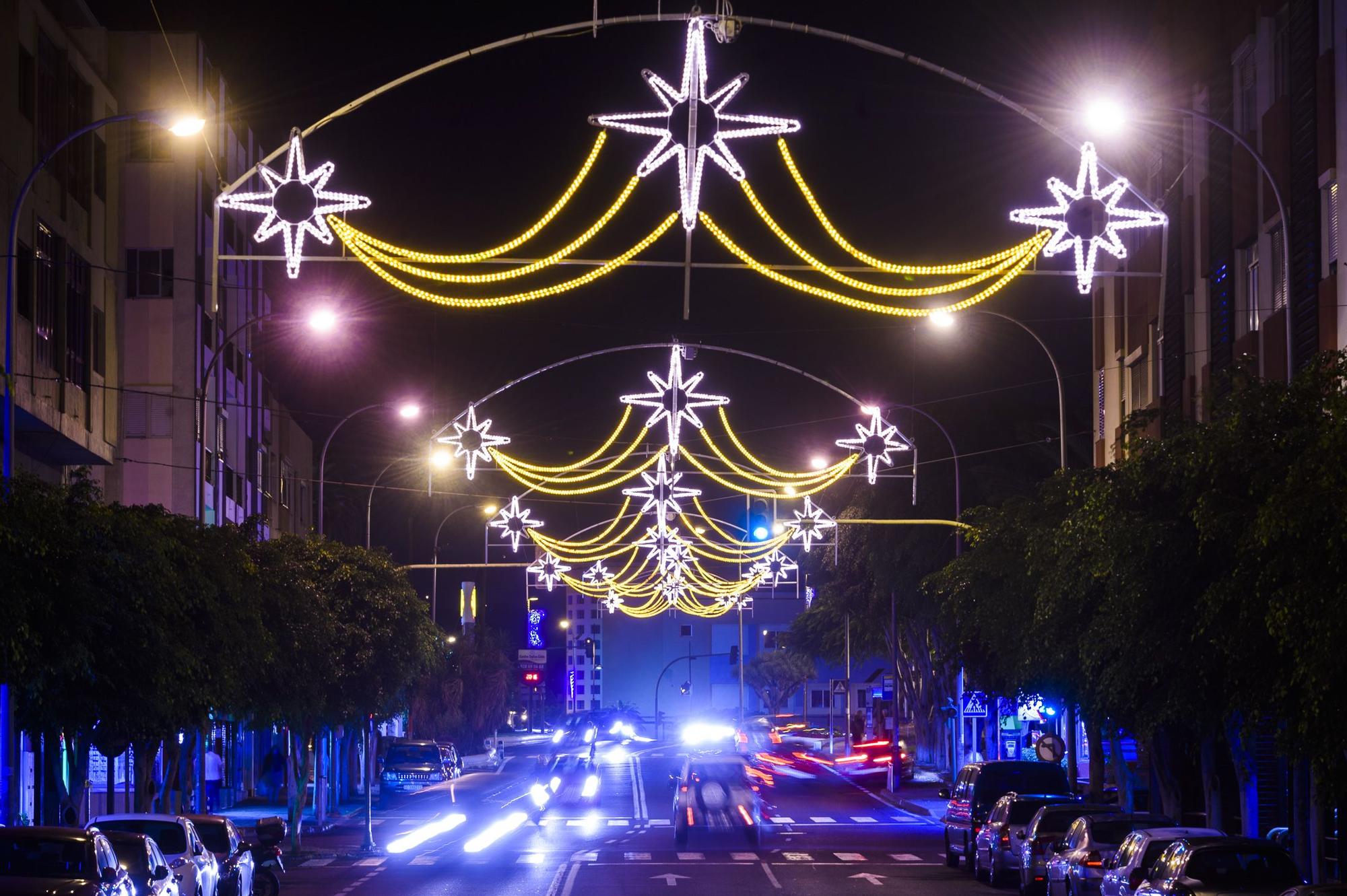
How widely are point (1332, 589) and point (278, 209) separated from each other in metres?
11.4

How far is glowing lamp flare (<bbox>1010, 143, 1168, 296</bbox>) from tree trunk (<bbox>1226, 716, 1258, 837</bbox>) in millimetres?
7425

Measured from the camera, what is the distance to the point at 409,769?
59094mm

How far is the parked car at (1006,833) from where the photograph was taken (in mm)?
29297

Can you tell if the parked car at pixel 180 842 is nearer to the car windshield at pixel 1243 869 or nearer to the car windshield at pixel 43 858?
the car windshield at pixel 43 858

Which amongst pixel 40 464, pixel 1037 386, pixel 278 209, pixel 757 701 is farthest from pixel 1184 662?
pixel 757 701

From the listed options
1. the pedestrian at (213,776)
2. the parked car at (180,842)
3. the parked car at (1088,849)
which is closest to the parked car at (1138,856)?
the parked car at (1088,849)

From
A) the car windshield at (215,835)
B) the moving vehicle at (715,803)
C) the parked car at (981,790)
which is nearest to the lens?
the car windshield at (215,835)

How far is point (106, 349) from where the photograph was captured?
44625mm

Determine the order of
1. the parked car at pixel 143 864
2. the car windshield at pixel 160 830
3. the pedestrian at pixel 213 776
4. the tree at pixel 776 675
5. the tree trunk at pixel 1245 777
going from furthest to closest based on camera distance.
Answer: the tree at pixel 776 675, the pedestrian at pixel 213 776, the tree trunk at pixel 1245 777, the car windshield at pixel 160 830, the parked car at pixel 143 864

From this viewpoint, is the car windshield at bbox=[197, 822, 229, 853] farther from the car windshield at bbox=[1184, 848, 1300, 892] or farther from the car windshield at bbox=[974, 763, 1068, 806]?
the car windshield at bbox=[974, 763, 1068, 806]

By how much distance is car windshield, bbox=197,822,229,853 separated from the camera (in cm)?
2503

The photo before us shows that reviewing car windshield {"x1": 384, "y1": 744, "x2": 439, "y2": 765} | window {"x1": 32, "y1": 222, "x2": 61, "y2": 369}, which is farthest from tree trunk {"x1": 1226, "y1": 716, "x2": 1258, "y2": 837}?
car windshield {"x1": 384, "y1": 744, "x2": 439, "y2": 765}

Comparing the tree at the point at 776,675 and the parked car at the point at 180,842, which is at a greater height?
the parked car at the point at 180,842

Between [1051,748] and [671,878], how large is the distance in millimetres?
16006
